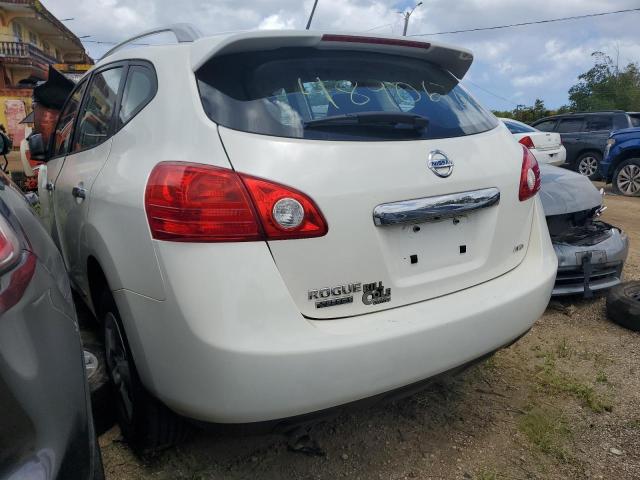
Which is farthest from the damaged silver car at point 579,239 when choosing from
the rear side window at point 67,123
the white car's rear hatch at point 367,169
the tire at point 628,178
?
the tire at point 628,178

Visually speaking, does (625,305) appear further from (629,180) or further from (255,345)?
(629,180)

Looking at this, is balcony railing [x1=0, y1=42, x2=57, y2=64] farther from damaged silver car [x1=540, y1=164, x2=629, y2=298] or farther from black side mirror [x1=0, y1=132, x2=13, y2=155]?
damaged silver car [x1=540, y1=164, x2=629, y2=298]

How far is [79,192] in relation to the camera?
2.43 meters

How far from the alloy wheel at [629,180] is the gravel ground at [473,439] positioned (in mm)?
8628

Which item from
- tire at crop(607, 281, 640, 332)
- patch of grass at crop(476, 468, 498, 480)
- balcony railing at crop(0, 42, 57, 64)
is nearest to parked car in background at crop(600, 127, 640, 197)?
tire at crop(607, 281, 640, 332)

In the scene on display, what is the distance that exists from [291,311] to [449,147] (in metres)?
0.88

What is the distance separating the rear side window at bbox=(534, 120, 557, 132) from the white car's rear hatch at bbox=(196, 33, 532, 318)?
1317cm

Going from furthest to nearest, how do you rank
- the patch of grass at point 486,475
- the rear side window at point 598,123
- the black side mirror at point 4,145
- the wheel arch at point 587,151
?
the rear side window at point 598,123
the wheel arch at point 587,151
the black side mirror at point 4,145
the patch of grass at point 486,475

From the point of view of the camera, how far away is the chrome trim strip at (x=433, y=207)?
1.78 meters

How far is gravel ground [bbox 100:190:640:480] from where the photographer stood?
2143 millimetres

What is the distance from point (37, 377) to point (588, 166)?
13861mm

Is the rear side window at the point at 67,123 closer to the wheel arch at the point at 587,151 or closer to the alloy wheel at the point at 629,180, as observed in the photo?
the alloy wheel at the point at 629,180

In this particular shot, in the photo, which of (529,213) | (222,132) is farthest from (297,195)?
(529,213)

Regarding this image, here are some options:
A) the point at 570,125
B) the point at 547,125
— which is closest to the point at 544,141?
the point at 570,125
